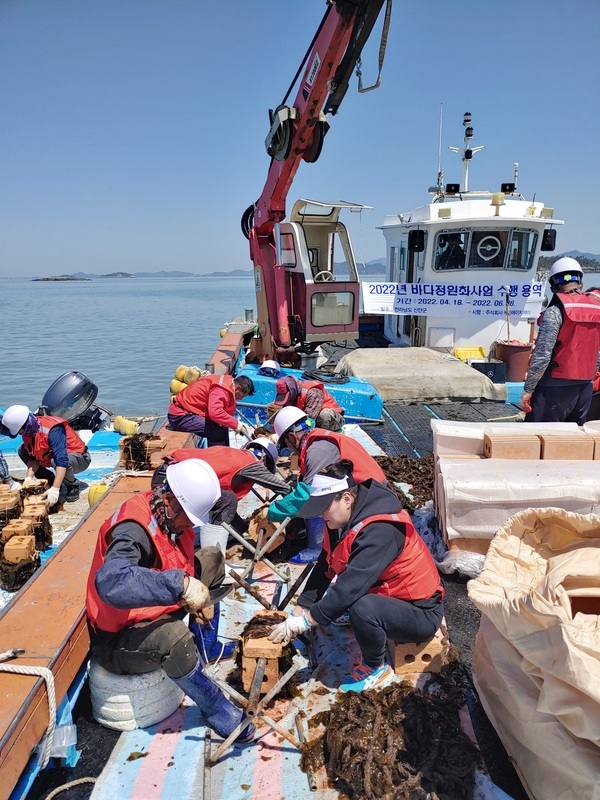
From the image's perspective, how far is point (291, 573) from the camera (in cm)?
380

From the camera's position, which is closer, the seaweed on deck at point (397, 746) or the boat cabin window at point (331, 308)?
the seaweed on deck at point (397, 746)

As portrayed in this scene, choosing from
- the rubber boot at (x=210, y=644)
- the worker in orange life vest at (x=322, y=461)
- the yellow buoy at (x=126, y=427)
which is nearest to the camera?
the rubber boot at (x=210, y=644)

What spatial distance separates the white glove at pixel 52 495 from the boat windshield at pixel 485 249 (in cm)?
735

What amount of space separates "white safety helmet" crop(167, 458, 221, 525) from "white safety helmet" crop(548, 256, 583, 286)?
348 cm

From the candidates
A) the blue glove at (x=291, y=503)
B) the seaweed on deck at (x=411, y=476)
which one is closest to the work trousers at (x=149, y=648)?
the blue glove at (x=291, y=503)

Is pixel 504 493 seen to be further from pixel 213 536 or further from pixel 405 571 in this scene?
pixel 213 536

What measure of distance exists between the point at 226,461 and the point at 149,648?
152 cm

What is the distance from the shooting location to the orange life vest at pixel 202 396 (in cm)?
550

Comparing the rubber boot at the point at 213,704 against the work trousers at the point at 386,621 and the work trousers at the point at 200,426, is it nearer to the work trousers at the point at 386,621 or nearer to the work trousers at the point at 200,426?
the work trousers at the point at 386,621

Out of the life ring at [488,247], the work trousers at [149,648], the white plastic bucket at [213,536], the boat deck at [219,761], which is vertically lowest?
the boat deck at [219,761]

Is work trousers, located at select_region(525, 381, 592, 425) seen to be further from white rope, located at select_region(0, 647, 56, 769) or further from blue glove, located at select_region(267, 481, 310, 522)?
white rope, located at select_region(0, 647, 56, 769)

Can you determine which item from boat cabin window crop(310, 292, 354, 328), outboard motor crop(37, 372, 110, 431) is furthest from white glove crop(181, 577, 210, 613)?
boat cabin window crop(310, 292, 354, 328)

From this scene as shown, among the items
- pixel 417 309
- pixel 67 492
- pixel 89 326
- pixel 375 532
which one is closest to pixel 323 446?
pixel 375 532

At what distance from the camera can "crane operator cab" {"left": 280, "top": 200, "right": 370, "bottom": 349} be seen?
7.94 meters
